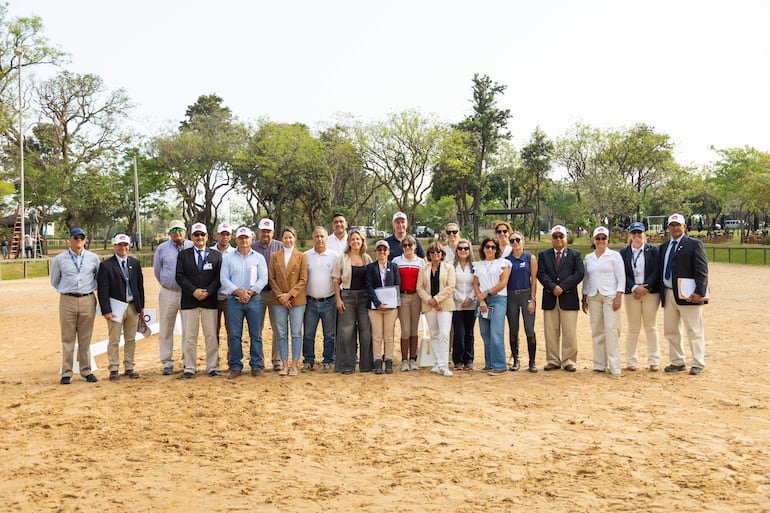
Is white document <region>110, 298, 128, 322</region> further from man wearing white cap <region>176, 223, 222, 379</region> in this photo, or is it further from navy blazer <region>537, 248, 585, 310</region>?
navy blazer <region>537, 248, 585, 310</region>

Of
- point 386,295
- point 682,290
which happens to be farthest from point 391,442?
point 682,290

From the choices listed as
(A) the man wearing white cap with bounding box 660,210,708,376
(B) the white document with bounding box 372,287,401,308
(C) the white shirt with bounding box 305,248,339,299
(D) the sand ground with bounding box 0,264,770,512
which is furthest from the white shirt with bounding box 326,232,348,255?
(A) the man wearing white cap with bounding box 660,210,708,376

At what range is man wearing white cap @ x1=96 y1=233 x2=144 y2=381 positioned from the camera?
7.53m

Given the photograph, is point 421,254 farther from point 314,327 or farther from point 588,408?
point 588,408

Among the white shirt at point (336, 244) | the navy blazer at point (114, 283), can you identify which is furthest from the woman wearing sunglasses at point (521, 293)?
the navy blazer at point (114, 283)

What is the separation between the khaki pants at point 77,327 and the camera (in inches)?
293

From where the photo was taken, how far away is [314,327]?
26.3 ft

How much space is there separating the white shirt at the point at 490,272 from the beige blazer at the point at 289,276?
2.13 meters

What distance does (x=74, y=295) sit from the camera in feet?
24.5

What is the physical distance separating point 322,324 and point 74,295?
2.88m

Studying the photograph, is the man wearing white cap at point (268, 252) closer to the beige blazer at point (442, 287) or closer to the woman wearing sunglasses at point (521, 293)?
the beige blazer at point (442, 287)

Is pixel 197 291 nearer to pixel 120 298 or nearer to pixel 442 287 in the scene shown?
pixel 120 298

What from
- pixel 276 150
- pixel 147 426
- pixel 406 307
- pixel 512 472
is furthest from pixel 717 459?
pixel 276 150

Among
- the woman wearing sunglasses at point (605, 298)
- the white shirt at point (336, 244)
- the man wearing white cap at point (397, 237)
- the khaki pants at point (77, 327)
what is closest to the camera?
the khaki pants at point (77, 327)
